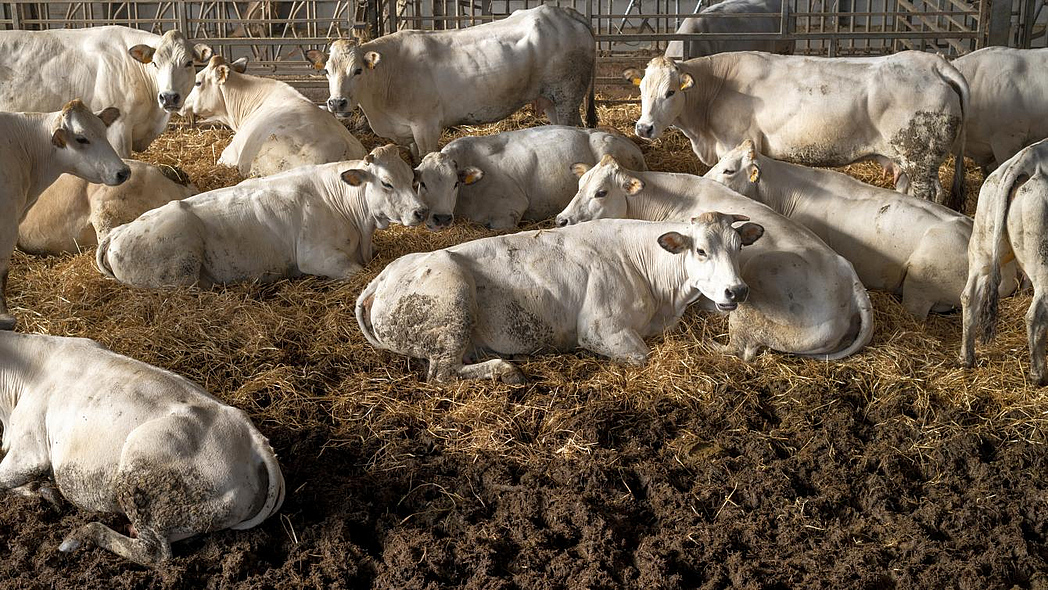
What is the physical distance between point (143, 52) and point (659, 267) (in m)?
5.80

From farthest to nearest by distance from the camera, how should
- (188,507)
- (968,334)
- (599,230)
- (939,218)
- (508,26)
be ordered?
(508,26)
(939,218)
(599,230)
(968,334)
(188,507)

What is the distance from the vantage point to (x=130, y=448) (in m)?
4.75

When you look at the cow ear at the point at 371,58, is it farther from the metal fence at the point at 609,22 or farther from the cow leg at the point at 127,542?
the cow leg at the point at 127,542

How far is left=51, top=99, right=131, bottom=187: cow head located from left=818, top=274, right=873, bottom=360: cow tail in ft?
16.8

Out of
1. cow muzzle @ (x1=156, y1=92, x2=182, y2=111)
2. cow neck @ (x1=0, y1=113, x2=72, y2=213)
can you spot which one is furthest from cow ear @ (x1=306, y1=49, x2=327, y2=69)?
cow neck @ (x1=0, y1=113, x2=72, y2=213)

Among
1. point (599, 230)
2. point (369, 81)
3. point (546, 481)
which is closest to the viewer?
point (546, 481)

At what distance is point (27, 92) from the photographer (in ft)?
34.0

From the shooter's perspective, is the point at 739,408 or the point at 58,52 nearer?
the point at 739,408

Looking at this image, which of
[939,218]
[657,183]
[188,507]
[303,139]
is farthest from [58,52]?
[939,218]

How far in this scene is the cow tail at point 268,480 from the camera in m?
4.86

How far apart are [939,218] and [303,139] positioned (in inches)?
216

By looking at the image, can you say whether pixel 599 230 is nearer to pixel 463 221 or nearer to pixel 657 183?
pixel 657 183

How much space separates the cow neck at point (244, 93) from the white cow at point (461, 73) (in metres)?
0.71

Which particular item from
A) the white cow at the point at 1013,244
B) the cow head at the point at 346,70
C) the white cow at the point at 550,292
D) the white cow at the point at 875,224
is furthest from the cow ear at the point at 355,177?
the white cow at the point at 1013,244
